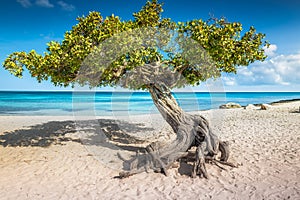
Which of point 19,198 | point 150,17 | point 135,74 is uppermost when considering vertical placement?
point 150,17

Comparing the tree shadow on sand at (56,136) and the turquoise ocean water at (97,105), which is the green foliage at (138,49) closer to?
the tree shadow on sand at (56,136)

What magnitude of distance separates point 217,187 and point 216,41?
4604mm

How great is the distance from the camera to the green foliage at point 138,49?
25.8 ft

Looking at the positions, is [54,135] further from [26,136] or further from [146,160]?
[146,160]

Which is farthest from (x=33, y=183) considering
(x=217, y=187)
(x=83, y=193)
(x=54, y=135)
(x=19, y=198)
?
(x=54, y=135)

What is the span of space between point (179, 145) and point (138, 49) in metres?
3.70

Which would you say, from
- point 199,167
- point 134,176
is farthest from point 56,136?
point 199,167

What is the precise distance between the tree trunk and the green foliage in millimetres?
1641

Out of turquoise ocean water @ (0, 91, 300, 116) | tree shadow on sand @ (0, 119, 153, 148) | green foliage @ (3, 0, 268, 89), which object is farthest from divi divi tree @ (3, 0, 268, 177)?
turquoise ocean water @ (0, 91, 300, 116)

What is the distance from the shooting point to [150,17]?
30.0 ft

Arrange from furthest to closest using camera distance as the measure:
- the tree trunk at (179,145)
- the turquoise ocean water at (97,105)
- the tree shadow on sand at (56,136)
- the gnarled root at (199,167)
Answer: the turquoise ocean water at (97,105) < the tree shadow on sand at (56,136) < the tree trunk at (179,145) < the gnarled root at (199,167)

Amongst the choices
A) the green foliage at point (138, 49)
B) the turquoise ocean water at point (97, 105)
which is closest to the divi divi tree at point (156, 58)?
the green foliage at point (138, 49)

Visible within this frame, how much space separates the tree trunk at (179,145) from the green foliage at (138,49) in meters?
1.64

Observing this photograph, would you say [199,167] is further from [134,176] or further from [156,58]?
[156,58]
